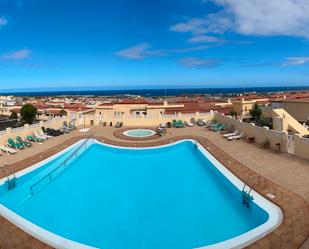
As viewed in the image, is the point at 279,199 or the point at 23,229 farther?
the point at 279,199

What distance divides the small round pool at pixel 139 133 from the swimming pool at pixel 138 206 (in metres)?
6.43

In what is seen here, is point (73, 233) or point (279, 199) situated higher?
point (279, 199)

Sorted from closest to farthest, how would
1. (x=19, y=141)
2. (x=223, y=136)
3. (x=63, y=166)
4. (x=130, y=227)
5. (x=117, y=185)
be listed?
(x=130, y=227)
(x=117, y=185)
(x=63, y=166)
(x=19, y=141)
(x=223, y=136)

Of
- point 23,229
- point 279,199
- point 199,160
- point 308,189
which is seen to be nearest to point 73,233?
point 23,229

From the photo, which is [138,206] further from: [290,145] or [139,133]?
[139,133]

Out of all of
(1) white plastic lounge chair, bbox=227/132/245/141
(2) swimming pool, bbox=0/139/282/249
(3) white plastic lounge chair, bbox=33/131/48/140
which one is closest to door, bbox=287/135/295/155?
(2) swimming pool, bbox=0/139/282/249

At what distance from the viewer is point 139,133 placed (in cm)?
2558

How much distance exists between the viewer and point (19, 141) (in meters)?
20.1

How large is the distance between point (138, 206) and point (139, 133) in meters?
14.6

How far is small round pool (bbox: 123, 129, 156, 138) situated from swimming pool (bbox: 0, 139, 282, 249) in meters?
6.43

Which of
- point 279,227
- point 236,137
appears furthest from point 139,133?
point 279,227

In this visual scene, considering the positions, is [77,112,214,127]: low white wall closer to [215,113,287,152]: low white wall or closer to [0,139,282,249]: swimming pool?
[215,113,287,152]: low white wall

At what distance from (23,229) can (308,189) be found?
9.67 meters

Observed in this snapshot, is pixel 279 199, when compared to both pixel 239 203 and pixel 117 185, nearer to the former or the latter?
pixel 239 203
